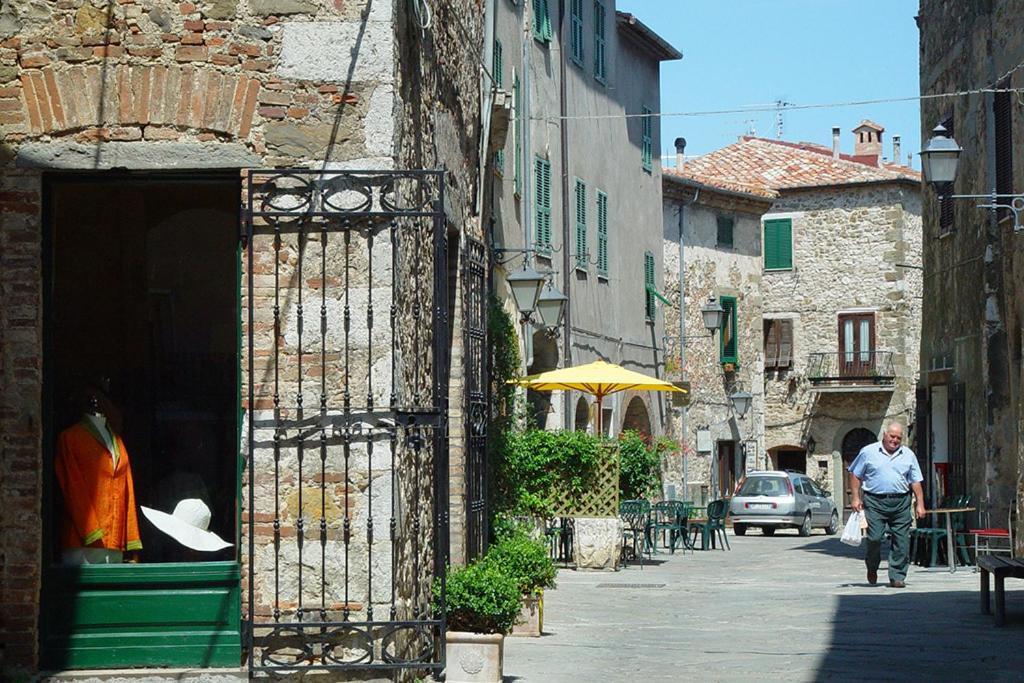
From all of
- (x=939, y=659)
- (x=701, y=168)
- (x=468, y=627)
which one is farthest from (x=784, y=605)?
(x=701, y=168)

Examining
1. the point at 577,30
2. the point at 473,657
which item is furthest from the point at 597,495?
the point at 577,30

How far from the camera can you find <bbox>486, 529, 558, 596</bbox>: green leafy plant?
986 cm

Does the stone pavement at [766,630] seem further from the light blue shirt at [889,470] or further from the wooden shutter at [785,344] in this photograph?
the wooden shutter at [785,344]

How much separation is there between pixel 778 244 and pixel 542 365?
23.3m

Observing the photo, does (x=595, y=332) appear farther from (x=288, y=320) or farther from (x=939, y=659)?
(x=288, y=320)

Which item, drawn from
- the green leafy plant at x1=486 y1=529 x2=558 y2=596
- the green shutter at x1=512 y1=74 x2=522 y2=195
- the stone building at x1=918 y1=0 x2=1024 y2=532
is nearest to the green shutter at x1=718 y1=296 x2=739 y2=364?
the stone building at x1=918 y1=0 x2=1024 y2=532

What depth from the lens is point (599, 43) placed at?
1049 inches

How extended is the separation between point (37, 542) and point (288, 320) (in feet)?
5.35

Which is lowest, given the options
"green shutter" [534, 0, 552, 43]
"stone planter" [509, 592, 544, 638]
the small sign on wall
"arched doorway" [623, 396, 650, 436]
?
"stone planter" [509, 592, 544, 638]

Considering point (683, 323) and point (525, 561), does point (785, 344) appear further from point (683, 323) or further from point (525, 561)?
point (525, 561)

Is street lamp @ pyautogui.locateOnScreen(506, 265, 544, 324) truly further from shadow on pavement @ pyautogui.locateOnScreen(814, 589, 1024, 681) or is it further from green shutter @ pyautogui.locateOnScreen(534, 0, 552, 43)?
green shutter @ pyautogui.locateOnScreen(534, 0, 552, 43)

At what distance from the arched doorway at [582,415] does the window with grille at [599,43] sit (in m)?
5.30

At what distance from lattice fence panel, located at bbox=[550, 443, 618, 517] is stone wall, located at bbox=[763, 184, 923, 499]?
1057 inches

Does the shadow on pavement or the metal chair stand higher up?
the metal chair
